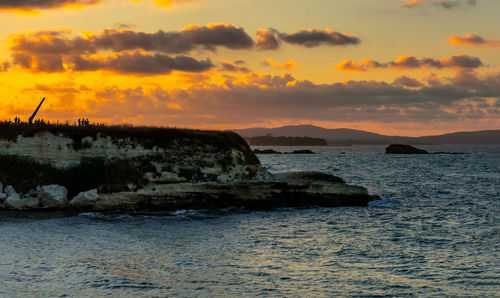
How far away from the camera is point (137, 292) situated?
1464cm

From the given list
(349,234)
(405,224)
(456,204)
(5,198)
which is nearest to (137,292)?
(349,234)

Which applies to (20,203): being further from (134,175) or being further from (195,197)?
(195,197)

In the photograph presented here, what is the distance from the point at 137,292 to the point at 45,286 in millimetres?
3259

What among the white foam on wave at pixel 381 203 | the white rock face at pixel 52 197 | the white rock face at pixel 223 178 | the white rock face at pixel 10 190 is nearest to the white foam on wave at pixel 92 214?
the white rock face at pixel 52 197

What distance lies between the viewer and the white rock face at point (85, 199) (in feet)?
114

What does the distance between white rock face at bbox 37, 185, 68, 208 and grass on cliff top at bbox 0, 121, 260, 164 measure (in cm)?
492

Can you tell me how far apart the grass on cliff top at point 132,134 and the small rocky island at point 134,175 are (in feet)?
0.28

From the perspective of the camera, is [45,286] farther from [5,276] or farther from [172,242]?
[172,242]

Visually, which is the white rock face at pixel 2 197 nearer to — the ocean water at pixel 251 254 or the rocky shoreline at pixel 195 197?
the rocky shoreline at pixel 195 197

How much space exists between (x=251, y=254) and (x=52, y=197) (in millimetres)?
20942

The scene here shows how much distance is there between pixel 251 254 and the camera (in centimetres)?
2014

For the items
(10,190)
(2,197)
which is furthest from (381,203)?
(2,197)

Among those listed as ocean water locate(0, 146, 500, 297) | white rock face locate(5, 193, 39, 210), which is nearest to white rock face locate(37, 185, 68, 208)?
white rock face locate(5, 193, 39, 210)

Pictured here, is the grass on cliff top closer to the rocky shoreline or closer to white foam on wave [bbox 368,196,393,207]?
the rocky shoreline
